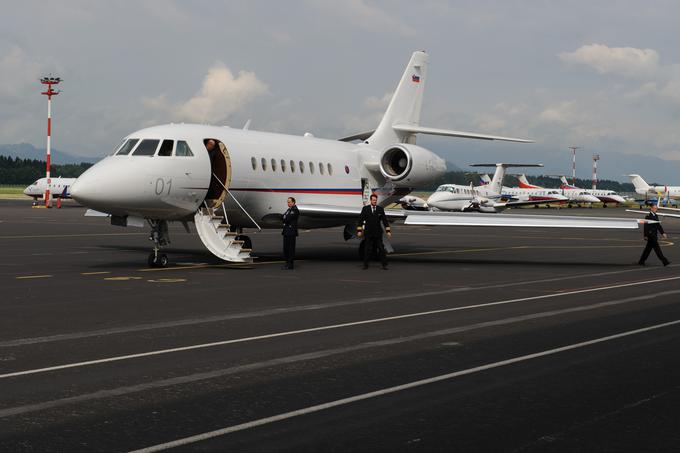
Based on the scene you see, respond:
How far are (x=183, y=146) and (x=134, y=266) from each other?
315 centimetres

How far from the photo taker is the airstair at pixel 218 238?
2119 cm

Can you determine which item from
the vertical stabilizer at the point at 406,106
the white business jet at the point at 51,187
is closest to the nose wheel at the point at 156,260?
the vertical stabilizer at the point at 406,106

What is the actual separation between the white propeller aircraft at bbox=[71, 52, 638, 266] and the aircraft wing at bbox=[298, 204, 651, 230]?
28 millimetres

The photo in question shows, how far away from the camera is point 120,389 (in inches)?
305

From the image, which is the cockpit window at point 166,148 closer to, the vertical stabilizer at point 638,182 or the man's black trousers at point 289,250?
the man's black trousers at point 289,250

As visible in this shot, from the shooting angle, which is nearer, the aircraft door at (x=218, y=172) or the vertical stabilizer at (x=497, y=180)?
the aircraft door at (x=218, y=172)

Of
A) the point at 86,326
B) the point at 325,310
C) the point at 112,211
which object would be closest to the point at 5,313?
the point at 86,326

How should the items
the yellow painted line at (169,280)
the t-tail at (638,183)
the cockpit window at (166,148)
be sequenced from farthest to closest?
the t-tail at (638,183) < the cockpit window at (166,148) < the yellow painted line at (169,280)

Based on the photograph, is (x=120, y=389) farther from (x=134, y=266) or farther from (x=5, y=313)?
(x=134, y=266)

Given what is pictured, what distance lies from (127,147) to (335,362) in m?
13.5

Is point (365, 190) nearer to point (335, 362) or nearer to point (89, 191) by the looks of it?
point (89, 191)

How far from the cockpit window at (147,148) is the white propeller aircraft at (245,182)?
0.04m

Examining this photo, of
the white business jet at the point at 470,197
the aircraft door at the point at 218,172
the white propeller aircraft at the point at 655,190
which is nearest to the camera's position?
the aircraft door at the point at 218,172

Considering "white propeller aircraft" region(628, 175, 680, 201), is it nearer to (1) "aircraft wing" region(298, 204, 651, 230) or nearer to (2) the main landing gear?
(1) "aircraft wing" region(298, 204, 651, 230)
